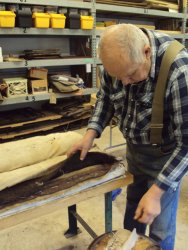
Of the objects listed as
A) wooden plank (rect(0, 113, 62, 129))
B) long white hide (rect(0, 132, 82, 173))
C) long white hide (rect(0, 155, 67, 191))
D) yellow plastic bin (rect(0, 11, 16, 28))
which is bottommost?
wooden plank (rect(0, 113, 62, 129))

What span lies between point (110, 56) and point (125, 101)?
0.29 metres

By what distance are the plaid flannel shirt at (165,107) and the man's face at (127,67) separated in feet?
0.10

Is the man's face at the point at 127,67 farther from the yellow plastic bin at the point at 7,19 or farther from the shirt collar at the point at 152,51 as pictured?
the yellow plastic bin at the point at 7,19

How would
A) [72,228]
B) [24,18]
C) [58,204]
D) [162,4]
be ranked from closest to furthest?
[58,204]
[72,228]
[24,18]
[162,4]

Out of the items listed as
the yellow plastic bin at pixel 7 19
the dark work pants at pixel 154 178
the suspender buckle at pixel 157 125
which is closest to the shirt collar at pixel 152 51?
the suspender buckle at pixel 157 125

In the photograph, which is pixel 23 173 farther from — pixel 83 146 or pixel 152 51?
pixel 152 51

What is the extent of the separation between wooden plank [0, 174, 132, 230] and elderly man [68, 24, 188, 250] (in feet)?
0.41

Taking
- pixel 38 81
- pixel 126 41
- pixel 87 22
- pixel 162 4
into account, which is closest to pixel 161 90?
pixel 126 41

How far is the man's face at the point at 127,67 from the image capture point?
87 cm

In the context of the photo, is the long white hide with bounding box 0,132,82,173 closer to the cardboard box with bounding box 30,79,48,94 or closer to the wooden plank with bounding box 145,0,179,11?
the cardboard box with bounding box 30,79,48,94

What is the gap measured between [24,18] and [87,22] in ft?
2.59

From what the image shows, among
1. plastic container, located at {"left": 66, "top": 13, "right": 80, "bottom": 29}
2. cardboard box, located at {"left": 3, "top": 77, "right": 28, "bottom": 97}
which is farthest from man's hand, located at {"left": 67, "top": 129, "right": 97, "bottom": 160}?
plastic container, located at {"left": 66, "top": 13, "right": 80, "bottom": 29}

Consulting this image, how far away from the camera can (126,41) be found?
0.85 m

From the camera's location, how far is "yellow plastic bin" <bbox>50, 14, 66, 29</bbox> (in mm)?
3080
